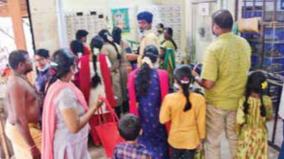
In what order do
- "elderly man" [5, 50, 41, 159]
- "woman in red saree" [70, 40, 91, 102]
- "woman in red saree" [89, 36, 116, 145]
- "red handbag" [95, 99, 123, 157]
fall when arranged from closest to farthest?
"elderly man" [5, 50, 41, 159] < "red handbag" [95, 99, 123, 157] < "woman in red saree" [70, 40, 91, 102] < "woman in red saree" [89, 36, 116, 145]

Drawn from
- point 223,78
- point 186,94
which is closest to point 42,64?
point 186,94

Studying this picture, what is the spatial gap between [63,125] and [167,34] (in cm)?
272

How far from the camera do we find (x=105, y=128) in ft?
8.74

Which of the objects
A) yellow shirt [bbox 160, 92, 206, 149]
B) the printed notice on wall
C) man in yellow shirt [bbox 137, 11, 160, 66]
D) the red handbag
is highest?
the printed notice on wall

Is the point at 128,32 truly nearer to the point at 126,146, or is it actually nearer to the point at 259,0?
the point at 259,0

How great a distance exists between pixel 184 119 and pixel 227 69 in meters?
0.46

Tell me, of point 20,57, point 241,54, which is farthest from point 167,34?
point 20,57

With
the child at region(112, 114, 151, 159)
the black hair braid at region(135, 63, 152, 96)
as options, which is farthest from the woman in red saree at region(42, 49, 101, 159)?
the black hair braid at region(135, 63, 152, 96)

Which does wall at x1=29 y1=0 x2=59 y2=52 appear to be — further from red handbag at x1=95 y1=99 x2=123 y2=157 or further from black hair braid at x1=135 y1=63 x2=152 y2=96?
Answer: black hair braid at x1=135 y1=63 x2=152 y2=96

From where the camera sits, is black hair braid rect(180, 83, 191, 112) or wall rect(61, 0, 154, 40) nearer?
black hair braid rect(180, 83, 191, 112)

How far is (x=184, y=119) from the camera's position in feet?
6.69

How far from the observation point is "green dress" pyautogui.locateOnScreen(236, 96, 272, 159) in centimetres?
210

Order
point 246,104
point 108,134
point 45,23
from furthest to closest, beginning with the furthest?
1. point 45,23
2. point 108,134
3. point 246,104

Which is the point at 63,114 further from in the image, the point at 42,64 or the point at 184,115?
the point at 42,64
